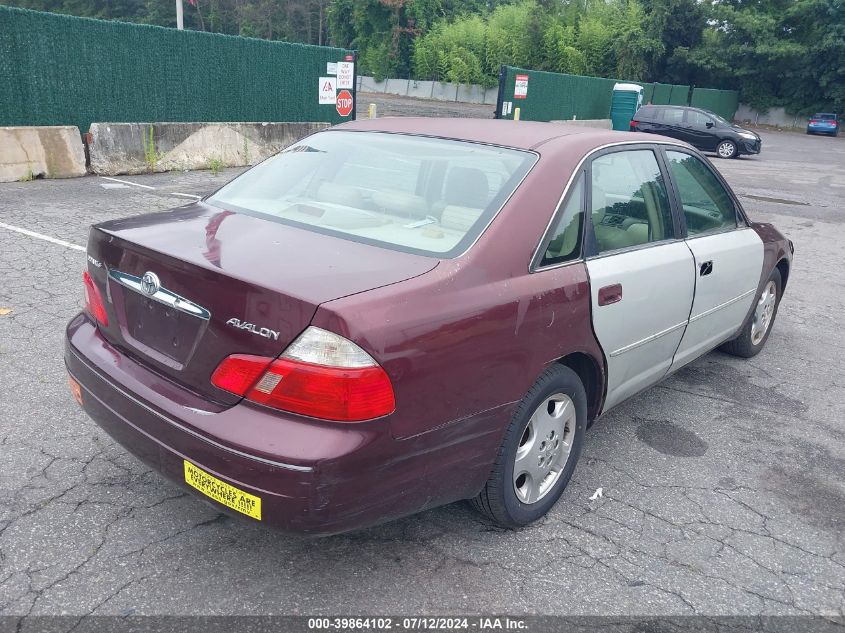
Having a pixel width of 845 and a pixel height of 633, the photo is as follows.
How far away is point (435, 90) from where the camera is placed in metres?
51.8

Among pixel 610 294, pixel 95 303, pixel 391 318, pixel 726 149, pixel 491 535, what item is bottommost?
pixel 491 535

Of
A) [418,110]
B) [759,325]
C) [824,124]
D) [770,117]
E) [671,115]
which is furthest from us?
[770,117]

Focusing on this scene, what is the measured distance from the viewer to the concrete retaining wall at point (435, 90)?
4859 cm

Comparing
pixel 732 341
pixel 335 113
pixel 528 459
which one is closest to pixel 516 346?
pixel 528 459

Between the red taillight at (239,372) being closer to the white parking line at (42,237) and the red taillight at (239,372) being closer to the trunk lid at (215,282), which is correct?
the trunk lid at (215,282)

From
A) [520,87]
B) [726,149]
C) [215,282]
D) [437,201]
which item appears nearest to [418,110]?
[520,87]

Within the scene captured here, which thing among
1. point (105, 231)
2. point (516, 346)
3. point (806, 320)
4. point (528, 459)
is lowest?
point (806, 320)

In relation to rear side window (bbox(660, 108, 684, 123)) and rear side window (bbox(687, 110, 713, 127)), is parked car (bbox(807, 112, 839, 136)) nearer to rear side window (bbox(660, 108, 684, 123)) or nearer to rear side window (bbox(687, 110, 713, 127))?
rear side window (bbox(687, 110, 713, 127))

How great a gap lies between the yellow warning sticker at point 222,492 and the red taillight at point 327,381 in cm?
30

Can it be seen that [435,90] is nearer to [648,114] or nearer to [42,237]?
[648,114]

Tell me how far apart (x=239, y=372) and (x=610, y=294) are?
5.47ft

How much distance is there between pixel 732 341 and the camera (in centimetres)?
517

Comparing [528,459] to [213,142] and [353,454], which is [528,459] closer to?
[353,454]

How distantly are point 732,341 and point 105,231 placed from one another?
425 centimetres
